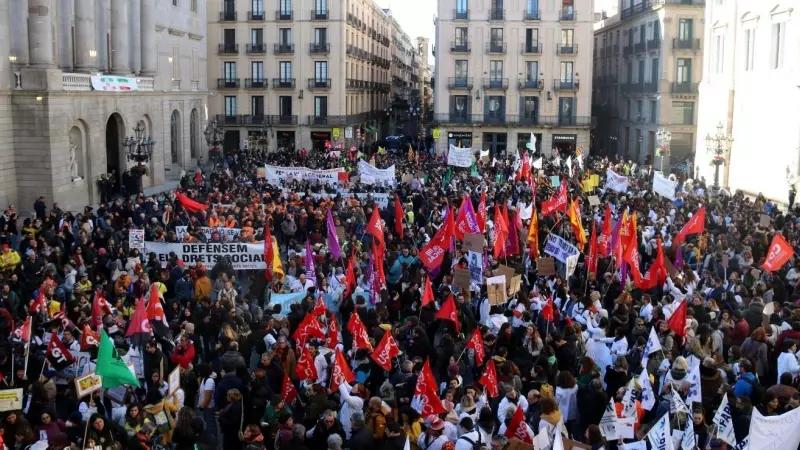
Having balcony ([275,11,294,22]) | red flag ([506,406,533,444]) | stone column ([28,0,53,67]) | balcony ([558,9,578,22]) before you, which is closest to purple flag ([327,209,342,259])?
red flag ([506,406,533,444])

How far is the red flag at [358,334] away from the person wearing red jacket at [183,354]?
2.22 meters

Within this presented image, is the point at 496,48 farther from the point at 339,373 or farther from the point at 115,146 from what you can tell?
the point at 339,373

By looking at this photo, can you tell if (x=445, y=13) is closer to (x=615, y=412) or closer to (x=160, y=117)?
(x=160, y=117)

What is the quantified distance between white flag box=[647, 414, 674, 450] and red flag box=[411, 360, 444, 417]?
7.63 ft

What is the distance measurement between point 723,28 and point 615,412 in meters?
34.3

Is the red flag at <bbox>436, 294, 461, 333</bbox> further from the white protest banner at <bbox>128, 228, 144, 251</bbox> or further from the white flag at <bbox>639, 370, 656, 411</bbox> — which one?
the white protest banner at <bbox>128, 228, 144, 251</bbox>

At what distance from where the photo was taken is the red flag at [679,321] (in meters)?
12.4

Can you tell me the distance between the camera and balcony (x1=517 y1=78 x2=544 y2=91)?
57.5 metres

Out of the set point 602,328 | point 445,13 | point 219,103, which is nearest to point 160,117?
point 219,103

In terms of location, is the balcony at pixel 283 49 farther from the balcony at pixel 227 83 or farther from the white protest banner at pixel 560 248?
the white protest banner at pixel 560 248

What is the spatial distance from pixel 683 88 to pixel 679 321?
4216 cm

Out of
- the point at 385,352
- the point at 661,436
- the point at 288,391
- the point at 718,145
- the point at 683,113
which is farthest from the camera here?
the point at 683,113

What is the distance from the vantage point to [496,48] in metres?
57.6

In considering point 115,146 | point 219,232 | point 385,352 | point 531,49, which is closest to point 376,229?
point 219,232
